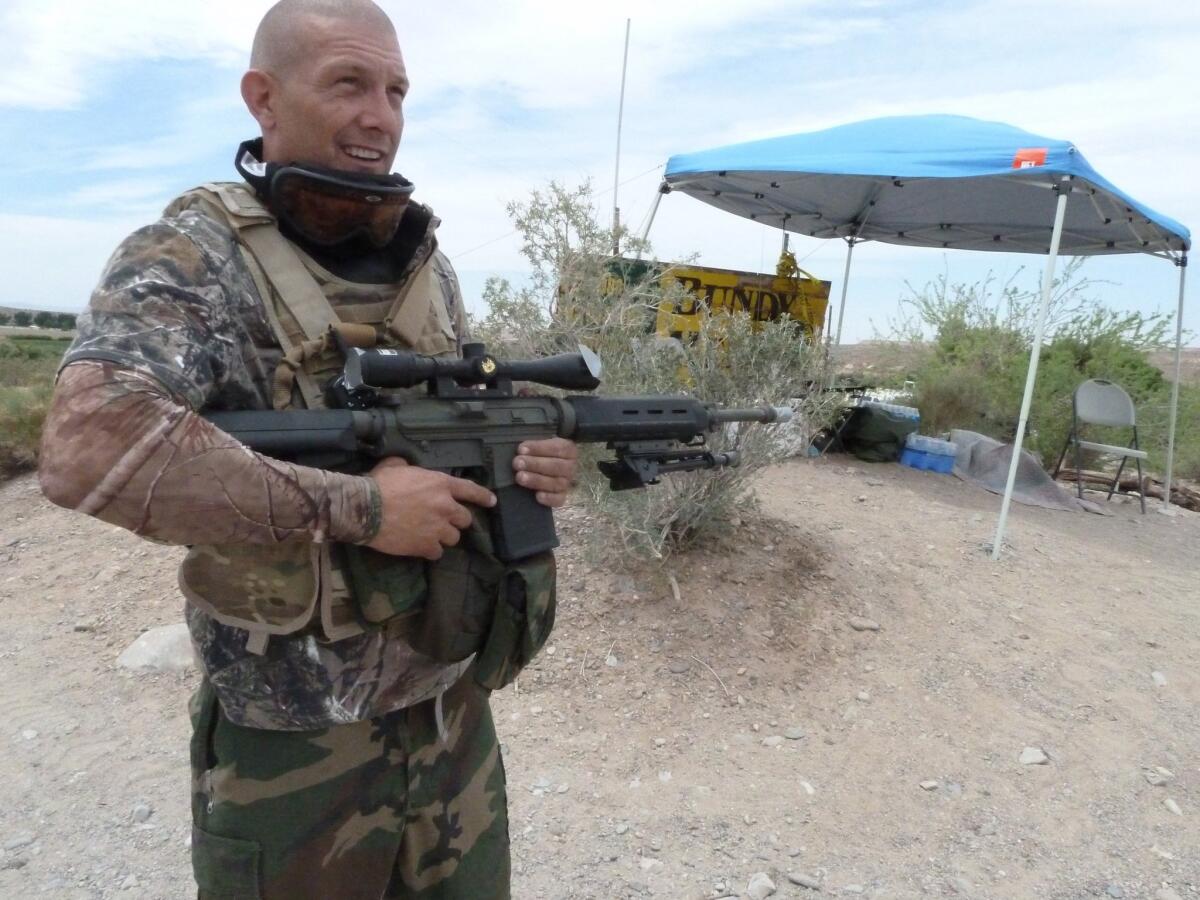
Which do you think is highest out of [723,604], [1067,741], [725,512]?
[725,512]

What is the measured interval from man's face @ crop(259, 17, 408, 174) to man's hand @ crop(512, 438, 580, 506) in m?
0.58

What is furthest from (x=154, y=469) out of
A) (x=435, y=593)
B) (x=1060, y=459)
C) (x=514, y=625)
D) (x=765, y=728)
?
(x=1060, y=459)

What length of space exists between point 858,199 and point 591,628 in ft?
22.0

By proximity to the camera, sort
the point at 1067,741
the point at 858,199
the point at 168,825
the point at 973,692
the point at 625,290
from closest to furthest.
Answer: the point at 168,825, the point at 1067,741, the point at 973,692, the point at 625,290, the point at 858,199

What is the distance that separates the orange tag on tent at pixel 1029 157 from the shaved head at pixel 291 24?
5304mm

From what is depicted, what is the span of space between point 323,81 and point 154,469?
0.72 meters

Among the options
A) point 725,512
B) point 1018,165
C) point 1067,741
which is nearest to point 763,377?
point 725,512

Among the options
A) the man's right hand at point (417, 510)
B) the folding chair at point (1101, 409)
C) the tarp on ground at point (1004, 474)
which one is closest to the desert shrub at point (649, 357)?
the man's right hand at point (417, 510)

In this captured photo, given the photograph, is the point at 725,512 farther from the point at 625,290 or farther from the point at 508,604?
the point at 508,604

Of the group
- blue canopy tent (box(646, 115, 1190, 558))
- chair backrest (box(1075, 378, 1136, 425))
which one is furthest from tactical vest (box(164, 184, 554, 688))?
chair backrest (box(1075, 378, 1136, 425))

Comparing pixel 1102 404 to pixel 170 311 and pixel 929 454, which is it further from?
pixel 170 311

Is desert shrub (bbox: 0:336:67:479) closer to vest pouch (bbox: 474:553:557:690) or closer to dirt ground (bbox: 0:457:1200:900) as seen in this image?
dirt ground (bbox: 0:457:1200:900)

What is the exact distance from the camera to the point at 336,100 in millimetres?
1385

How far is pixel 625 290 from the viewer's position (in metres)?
4.96
